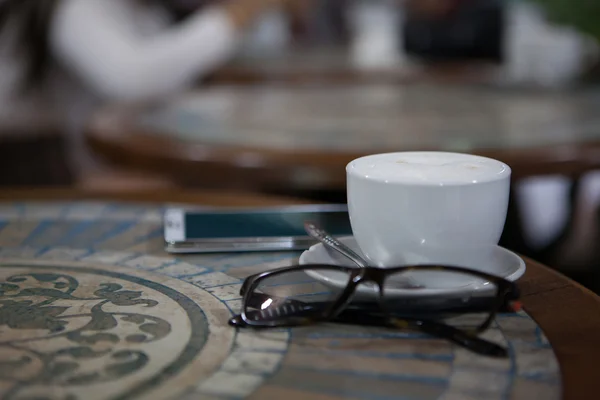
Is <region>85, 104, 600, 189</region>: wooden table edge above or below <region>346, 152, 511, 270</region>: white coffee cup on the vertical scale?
below

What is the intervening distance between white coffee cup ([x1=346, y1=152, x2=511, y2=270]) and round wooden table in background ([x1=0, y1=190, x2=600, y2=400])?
70 millimetres

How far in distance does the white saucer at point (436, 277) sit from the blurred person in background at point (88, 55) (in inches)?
51.4

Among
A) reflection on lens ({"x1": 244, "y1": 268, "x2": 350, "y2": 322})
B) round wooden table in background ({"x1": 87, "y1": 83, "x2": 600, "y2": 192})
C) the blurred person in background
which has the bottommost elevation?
reflection on lens ({"x1": 244, "y1": 268, "x2": 350, "y2": 322})

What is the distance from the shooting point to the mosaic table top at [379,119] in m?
1.16

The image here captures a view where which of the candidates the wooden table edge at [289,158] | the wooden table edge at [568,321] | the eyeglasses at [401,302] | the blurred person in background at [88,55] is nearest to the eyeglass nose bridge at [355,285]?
the eyeglasses at [401,302]

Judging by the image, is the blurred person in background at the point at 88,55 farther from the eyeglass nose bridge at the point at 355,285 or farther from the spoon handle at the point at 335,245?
the eyeglass nose bridge at the point at 355,285

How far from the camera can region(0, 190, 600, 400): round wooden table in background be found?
0.42 m

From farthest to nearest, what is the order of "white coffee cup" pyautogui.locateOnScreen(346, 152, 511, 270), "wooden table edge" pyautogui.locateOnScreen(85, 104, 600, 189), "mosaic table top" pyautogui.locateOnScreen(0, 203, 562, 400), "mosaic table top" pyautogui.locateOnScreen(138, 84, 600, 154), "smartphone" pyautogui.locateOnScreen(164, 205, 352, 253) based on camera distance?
1. "mosaic table top" pyautogui.locateOnScreen(138, 84, 600, 154)
2. "wooden table edge" pyautogui.locateOnScreen(85, 104, 600, 189)
3. "smartphone" pyautogui.locateOnScreen(164, 205, 352, 253)
4. "white coffee cup" pyautogui.locateOnScreen(346, 152, 511, 270)
5. "mosaic table top" pyautogui.locateOnScreen(0, 203, 562, 400)

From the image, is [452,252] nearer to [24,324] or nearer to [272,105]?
[24,324]

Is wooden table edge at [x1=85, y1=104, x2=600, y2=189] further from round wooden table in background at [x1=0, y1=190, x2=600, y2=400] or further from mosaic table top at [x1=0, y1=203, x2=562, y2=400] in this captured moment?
mosaic table top at [x1=0, y1=203, x2=562, y2=400]

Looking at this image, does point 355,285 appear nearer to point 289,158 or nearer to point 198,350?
point 198,350

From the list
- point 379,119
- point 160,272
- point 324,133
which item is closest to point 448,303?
point 160,272

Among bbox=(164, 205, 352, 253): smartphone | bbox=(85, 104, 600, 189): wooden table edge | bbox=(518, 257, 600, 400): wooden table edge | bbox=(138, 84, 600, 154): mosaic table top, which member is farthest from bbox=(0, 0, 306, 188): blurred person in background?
bbox=(518, 257, 600, 400): wooden table edge

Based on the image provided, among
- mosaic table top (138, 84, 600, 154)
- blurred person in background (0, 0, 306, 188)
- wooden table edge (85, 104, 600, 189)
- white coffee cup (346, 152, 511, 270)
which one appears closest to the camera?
white coffee cup (346, 152, 511, 270)
